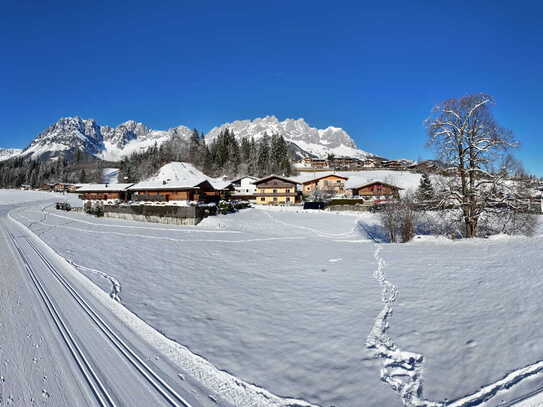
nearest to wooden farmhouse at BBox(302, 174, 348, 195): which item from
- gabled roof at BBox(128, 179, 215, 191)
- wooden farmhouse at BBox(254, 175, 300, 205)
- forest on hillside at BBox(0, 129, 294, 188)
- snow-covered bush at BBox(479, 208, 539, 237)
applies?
wooden farmhouse at BBox(254, 175, 300, 205)

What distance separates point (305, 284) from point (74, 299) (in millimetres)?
7882

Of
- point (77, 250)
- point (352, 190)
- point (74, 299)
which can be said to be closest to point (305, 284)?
point (74, 299)

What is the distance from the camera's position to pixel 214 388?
5191 millimetres

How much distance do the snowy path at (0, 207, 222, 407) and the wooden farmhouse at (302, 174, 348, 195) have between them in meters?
73.5

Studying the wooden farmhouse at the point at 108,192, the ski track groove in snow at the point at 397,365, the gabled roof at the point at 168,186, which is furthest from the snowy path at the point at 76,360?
the wooden farmhouse at the point at 108,192

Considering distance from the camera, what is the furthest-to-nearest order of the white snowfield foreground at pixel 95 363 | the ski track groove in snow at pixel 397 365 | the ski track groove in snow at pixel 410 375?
the white snowfield foreground at pixel 95 363 < the ski track groove in snow at pixel 397 365 < the ski track groove in snow at pixel 410 375

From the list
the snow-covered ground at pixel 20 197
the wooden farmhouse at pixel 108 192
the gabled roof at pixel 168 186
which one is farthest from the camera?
the snow-covered ground at pixel 20 197

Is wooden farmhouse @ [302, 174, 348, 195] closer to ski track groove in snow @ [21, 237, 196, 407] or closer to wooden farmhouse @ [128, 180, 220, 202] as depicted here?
wooden farmhouse @ [128, 180, 220, 202]

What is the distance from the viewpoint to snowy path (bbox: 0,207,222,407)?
4988 millimetres

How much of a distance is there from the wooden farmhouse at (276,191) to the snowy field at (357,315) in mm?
51973

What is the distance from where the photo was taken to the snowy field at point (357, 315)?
5.17 m

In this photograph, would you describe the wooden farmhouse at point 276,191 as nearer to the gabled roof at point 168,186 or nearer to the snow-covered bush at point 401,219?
the gabled roof at point 168,186

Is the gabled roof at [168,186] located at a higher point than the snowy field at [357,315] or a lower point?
higher

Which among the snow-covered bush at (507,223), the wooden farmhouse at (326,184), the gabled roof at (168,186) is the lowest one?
the snow-covered bush at (507,223)
